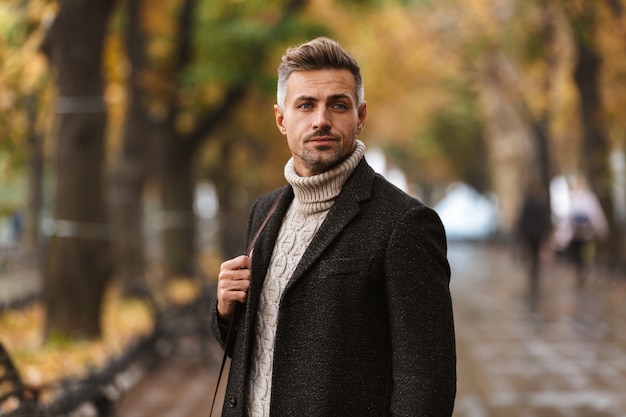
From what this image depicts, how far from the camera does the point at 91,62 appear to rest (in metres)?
10.5

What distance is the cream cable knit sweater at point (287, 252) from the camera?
286 cm

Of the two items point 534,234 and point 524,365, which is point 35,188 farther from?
point 524,365

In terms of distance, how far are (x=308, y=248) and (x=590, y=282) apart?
18328 mm

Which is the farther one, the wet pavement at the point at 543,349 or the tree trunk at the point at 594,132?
the tree trunk at the point at 594,132

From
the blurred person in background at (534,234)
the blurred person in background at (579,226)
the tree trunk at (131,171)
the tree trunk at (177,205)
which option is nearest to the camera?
the tree trunk at (131,171)

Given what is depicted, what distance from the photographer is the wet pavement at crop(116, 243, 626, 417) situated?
855 cm

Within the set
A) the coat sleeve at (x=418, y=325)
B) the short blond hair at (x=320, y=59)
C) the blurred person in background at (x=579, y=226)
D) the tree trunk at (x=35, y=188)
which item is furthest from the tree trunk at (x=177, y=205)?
the coat sleeve at (x=418, y=325)

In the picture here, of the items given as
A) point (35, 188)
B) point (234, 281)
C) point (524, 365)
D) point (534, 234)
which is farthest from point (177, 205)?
point (234, 281)

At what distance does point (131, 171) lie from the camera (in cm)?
1516

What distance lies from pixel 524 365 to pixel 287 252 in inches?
323

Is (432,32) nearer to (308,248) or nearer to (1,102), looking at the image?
(1,102)

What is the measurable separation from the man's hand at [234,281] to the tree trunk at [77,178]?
7716mm

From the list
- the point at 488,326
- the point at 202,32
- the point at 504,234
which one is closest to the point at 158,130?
the point at 202,32

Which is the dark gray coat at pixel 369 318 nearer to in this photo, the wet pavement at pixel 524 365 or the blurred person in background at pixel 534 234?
the wet pavement at pixel 524 365
